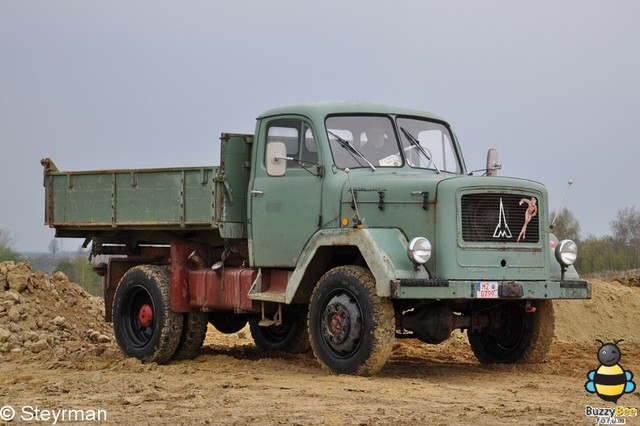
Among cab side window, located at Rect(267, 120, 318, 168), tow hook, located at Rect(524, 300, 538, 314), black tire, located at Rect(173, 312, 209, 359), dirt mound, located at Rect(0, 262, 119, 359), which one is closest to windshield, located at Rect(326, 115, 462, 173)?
cab side window, located at Rect(267, 120, 318, 168)

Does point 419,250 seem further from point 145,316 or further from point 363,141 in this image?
point 145,316

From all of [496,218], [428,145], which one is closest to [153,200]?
[428,145]

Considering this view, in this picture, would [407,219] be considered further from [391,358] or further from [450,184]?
[391,358]

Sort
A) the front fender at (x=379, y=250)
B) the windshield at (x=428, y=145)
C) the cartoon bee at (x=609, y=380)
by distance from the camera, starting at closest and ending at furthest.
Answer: the cartoon bee at (x=609, y=380) → the front fender at (x=379, y=250) → the windshield at (x=428, y=145)

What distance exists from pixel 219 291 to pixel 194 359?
123 cm

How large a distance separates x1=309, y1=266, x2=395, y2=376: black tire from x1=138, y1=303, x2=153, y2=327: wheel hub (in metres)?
3.13

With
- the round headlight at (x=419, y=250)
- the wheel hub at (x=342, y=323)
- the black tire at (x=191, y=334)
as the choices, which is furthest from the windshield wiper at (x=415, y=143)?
the black tire at (x=191, y=334)

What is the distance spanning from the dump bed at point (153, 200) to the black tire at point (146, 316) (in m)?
0.59

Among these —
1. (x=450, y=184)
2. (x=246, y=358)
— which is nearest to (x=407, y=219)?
(x=450, y=184)

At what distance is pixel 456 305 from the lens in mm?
12906

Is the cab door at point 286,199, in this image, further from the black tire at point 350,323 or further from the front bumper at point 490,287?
the front bumper at point 490,287

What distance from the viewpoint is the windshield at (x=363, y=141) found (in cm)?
1303

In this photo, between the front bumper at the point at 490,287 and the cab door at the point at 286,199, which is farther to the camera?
the cab door at the point at 286,199
